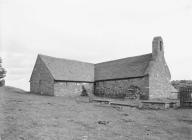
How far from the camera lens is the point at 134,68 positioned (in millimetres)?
33812

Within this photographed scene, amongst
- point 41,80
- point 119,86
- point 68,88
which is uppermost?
point 41,80

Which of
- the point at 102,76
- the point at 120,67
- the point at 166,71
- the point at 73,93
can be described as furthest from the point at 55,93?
the point at 166,71

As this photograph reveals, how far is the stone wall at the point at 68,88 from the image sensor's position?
109 ft

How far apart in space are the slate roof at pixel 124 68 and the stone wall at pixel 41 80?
Answer: 32.1 feet

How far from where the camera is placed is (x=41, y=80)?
36562 mm

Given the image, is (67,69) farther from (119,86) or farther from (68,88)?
(119,86)

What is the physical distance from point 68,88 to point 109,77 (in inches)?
312

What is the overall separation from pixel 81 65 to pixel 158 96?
17.7 m

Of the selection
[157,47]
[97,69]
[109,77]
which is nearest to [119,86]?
[109,77]

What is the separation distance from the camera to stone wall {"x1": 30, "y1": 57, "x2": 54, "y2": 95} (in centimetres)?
3406

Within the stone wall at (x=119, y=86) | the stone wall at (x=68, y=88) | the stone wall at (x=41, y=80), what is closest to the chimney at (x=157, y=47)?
the stone wall at (x=119, y=86)

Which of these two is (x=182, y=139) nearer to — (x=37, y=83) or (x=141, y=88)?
(x=141, y=88)

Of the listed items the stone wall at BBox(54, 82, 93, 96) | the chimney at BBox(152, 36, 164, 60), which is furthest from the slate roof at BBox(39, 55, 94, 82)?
the chimney at BBox(152, 36, 164, 60)

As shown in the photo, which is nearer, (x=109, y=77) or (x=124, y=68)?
(x=124, y=68)
